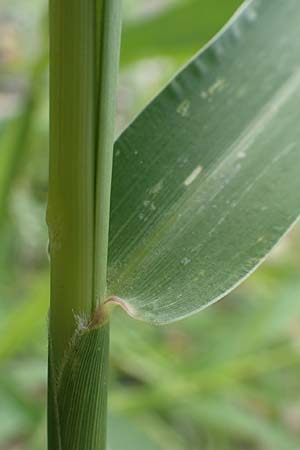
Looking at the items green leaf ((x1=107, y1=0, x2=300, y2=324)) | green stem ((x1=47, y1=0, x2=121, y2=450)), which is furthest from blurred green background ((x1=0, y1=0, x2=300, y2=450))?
green stem ((x1=47, y1=0, x2=121, y2=450))

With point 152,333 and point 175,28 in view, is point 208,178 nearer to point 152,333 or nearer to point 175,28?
point 175,28

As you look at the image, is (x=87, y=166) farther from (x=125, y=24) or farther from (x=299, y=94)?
(x=125, y=24)

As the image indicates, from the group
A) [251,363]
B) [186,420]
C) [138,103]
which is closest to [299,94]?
[251,363]

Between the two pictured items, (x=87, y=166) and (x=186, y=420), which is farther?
(x=186, y=420)

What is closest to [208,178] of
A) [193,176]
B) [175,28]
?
[193,176]

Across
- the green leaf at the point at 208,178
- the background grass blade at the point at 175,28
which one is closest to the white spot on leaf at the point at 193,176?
the green leaf at the point at 208,178

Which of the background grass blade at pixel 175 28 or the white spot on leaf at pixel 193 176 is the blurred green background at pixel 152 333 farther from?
the white spot on leaf at pixel 193 176
